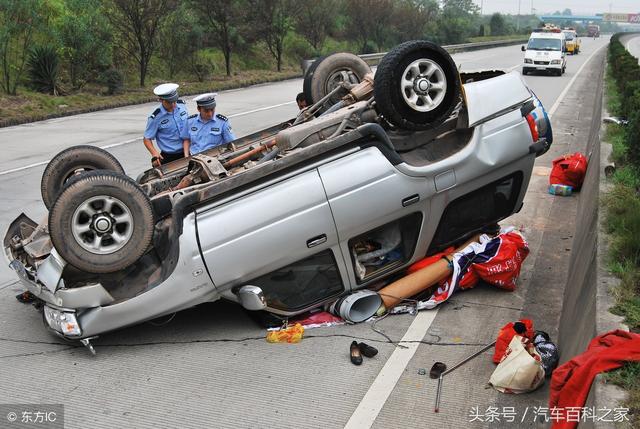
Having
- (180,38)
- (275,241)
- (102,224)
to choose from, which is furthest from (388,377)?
(180,38)

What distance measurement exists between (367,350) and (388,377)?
338mm

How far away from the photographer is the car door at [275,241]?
4.92 m

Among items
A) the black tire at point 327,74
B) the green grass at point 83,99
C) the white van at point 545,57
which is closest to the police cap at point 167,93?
the black tire at point 327,74

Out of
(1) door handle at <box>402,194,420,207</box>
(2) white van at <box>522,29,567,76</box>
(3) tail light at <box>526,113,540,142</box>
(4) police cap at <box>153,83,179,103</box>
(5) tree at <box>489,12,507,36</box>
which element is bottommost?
(5) tree at <box>489,12,507,36</box>

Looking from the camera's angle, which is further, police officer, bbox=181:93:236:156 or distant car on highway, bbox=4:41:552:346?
police officer, bbox=181:93:236:156

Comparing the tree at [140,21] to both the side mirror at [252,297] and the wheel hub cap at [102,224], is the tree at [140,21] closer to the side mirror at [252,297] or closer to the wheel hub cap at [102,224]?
the wheel hub cap at [102,224]

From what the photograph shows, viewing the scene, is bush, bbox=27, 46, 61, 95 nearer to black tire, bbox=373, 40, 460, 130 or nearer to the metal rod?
black tire, bbox=373, 40, 460, 130

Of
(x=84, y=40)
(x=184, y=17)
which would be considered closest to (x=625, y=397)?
(x=84, y=40)

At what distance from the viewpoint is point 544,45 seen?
30.2 metres

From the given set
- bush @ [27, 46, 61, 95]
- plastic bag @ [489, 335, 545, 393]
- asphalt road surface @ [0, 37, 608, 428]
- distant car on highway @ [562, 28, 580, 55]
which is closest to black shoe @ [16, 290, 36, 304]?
asphalt road surface @ [0, 37, 608, 428]

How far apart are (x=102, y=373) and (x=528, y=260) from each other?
13.4 ft

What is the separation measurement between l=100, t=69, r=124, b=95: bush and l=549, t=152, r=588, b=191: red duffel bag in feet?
61.7

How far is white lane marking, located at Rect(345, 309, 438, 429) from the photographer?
13.6ft

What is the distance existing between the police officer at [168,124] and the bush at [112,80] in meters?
18.3
